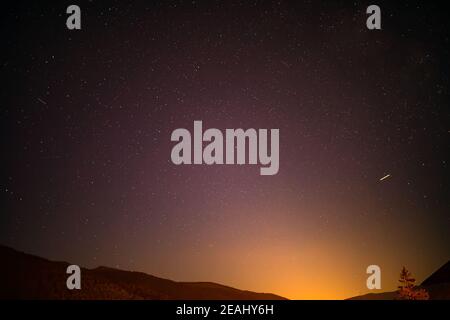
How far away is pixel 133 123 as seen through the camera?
522cm

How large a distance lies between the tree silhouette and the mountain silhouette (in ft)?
0.20

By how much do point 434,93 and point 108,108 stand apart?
3.16m

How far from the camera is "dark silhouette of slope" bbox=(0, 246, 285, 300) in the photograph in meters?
5.09

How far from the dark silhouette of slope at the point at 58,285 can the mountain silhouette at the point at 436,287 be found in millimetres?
913

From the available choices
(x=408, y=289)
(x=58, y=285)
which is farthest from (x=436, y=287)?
(x=58, y=285)

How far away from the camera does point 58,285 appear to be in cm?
514

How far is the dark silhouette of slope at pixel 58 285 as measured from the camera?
5094 millimetres

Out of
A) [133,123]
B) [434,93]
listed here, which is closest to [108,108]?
[133,123]

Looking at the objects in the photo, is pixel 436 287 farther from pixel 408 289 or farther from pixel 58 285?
pixel 58 285

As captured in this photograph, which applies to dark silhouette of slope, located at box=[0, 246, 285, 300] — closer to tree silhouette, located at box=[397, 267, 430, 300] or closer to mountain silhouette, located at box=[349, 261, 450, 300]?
mountain silhouette, located at box=[349, 261, 450, 300]

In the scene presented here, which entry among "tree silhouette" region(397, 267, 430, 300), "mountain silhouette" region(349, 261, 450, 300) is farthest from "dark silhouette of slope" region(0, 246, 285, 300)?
"tree silhouette" region(397, 267, 430, 300)

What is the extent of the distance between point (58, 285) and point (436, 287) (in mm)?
3754
